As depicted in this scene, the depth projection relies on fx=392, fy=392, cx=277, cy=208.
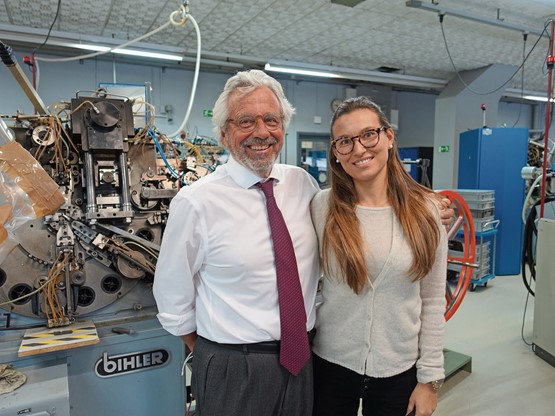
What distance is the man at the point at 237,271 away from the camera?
4.09 feet

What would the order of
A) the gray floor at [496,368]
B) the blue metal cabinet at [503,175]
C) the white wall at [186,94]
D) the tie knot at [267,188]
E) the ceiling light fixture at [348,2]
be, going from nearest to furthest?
the tie knot at [267,188]
the gray floor at [496,368]
the ceiling light fixture at [348,2]
the blue metal cabinet at [503,175]
the white wall at [186,94]

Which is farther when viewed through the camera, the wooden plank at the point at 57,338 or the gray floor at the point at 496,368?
the gray floor at the point at 496,368

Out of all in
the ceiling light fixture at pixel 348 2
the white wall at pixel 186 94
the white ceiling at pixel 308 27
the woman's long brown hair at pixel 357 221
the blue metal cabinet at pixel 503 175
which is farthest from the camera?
the white wall at pixel 186 94

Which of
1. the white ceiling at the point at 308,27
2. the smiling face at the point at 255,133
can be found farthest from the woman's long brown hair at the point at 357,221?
the white ceiling at the point at 308,27

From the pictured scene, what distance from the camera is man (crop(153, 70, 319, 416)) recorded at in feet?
4.09

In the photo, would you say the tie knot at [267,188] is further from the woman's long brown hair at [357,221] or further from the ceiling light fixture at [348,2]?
the ceiling light fixture at [348,2]

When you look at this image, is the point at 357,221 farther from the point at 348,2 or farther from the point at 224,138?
the point at 348,2

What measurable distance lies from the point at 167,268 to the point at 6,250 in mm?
538

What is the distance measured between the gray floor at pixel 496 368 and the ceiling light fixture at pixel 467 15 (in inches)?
109

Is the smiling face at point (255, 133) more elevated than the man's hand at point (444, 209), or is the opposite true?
the smiling face at point (255, 133)

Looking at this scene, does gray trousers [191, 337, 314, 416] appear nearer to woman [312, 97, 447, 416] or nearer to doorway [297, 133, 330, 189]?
woman [312, 97, 447, 416]

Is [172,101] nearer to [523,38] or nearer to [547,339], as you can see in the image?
[523,38]

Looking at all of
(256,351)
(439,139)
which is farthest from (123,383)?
(439,139)

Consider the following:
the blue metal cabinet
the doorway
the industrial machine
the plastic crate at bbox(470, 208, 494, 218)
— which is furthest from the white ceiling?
the industrial machine
